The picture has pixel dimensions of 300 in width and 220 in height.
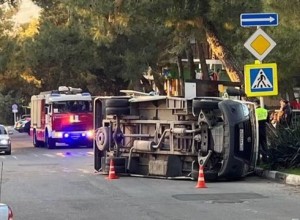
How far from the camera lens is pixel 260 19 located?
54.1ft

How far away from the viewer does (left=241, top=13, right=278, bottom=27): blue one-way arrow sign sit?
16375 mm

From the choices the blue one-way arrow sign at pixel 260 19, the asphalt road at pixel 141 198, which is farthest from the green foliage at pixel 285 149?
the blue one-way arrow sign at pixel 260 19

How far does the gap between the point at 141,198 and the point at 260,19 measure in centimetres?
574

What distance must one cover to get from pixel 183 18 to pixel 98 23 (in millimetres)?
4259

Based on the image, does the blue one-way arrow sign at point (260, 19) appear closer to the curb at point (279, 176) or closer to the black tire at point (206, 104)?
the black tire at point (206, 104)

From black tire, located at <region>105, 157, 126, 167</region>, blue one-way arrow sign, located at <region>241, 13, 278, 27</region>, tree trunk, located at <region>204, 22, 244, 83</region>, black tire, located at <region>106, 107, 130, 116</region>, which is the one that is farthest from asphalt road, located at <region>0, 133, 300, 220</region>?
tree trunk, located at <region>204, 22, 244, 83</region>

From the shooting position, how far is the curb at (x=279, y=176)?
15.5m

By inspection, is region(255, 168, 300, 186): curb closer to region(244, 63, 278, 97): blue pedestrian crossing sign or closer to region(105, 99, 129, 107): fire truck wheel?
region(244, 63, 278, 97): blue pedestrian crossing sign

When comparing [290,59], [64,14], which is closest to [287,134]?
[290,59]

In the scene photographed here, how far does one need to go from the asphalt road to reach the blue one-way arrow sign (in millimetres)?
3731

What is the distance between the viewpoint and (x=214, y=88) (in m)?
19.3

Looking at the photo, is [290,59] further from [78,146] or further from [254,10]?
[78,146]

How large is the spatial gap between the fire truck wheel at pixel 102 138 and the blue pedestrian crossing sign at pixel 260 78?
3.97 m

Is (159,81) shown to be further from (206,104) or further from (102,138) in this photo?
(206,104)
